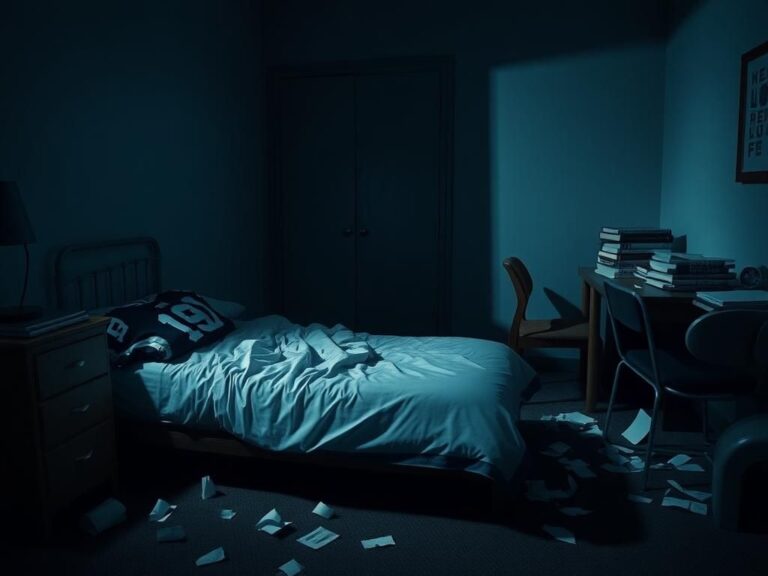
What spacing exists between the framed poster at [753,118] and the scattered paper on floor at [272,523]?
7.67 feet

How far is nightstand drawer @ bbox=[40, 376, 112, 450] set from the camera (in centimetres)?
224

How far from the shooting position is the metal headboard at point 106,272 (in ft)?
9.84

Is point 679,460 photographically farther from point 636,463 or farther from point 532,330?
point 532,330

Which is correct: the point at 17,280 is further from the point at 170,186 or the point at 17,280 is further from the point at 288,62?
the point at 288,62

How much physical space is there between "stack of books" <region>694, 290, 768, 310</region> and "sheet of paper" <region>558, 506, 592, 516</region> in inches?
36.5

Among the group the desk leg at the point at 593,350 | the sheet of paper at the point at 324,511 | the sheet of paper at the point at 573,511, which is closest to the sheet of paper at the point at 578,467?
the sheet of paper at the point at 573,511

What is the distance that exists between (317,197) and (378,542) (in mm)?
3006

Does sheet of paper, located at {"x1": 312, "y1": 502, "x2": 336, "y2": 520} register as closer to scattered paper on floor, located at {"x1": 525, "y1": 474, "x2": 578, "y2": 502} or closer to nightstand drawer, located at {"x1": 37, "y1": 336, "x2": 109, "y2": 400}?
scattered paper on floor, located at {"x1": 525, "y1": 474, "x2": 578, "y2": 502}

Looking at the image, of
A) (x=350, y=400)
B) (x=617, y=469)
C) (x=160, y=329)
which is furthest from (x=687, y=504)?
(x=160, y=329)

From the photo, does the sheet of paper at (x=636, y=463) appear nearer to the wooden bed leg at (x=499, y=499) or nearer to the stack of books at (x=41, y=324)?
the wooden bed leg at (x=499, y=499)

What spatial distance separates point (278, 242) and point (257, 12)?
1.63 m

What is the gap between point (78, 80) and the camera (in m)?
3.05

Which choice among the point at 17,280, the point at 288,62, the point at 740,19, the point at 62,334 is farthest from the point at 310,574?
the point at 288,62

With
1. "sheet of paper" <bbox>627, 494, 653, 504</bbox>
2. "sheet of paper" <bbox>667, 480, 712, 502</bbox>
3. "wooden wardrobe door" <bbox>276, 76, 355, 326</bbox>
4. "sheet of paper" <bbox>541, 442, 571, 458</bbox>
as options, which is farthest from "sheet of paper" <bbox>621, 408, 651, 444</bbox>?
"wooden wardrobe door" <bbox>276, 76, 355, 326</bbox>
